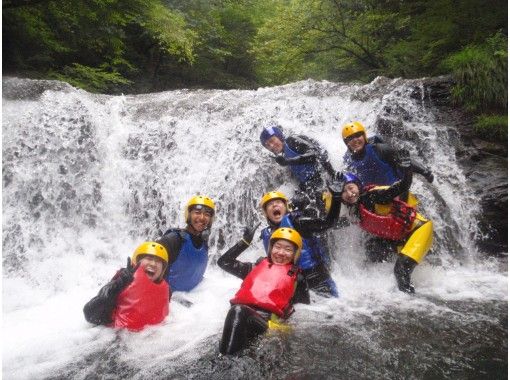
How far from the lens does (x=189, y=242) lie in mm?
4445

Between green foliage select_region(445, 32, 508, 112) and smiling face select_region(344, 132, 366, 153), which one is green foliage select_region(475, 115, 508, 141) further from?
smiling face select_region(344, 132, 366, 153)

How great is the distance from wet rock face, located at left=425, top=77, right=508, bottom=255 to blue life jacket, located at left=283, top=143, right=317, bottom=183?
2750mm

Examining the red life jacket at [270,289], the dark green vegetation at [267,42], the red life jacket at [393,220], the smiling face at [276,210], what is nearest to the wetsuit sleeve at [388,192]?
the red life jacket at [393,220]

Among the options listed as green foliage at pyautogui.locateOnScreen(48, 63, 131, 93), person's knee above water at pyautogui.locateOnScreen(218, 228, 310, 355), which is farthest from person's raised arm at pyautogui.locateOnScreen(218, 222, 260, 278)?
green foliage at pyautogui.locateOnScreen(48, 63, 131, 93)

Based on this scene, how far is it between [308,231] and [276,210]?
1.49 feet

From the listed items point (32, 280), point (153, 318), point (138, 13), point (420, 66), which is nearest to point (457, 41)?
point (420, 66)

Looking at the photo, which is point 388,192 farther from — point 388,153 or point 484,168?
point 484,168

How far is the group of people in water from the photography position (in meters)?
3.55

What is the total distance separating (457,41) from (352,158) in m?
4.66

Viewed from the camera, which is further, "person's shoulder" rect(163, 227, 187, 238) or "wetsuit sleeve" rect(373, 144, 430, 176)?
"wetsuit sleeve" rect(373, 144, 430, 176)

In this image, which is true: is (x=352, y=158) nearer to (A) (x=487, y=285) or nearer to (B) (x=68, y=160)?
(A) (x=487, y=285)

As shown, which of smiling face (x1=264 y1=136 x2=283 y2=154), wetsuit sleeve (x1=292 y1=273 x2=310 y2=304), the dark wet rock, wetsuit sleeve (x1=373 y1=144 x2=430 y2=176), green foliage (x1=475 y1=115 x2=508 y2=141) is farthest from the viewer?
the dark wet rock

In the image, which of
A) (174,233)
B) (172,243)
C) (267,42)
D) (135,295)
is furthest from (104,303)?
(267,42)

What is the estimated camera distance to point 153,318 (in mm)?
3768
